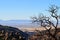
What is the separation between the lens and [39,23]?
26.2m

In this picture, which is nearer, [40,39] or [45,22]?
[45,22]

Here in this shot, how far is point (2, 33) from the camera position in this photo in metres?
16.9

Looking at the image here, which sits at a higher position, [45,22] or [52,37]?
[45,22]

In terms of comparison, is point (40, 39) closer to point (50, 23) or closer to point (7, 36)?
point (50, 23)

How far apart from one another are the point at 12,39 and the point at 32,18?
35.7 ft

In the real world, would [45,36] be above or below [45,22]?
below

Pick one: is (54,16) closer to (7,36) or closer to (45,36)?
(45,36)

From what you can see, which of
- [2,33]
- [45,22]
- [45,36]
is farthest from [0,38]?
[45,36]

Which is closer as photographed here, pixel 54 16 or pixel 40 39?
pixel 54 16

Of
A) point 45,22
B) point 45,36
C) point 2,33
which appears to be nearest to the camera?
point 2,33

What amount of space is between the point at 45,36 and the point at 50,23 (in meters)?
4.36

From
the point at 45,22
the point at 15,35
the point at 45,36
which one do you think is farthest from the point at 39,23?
the point at 15,35

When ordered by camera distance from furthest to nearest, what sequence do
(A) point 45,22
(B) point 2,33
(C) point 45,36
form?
(C) point 45,36 < (A) point 45,22 < (B) point 2,33

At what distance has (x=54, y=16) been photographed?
2562cm
